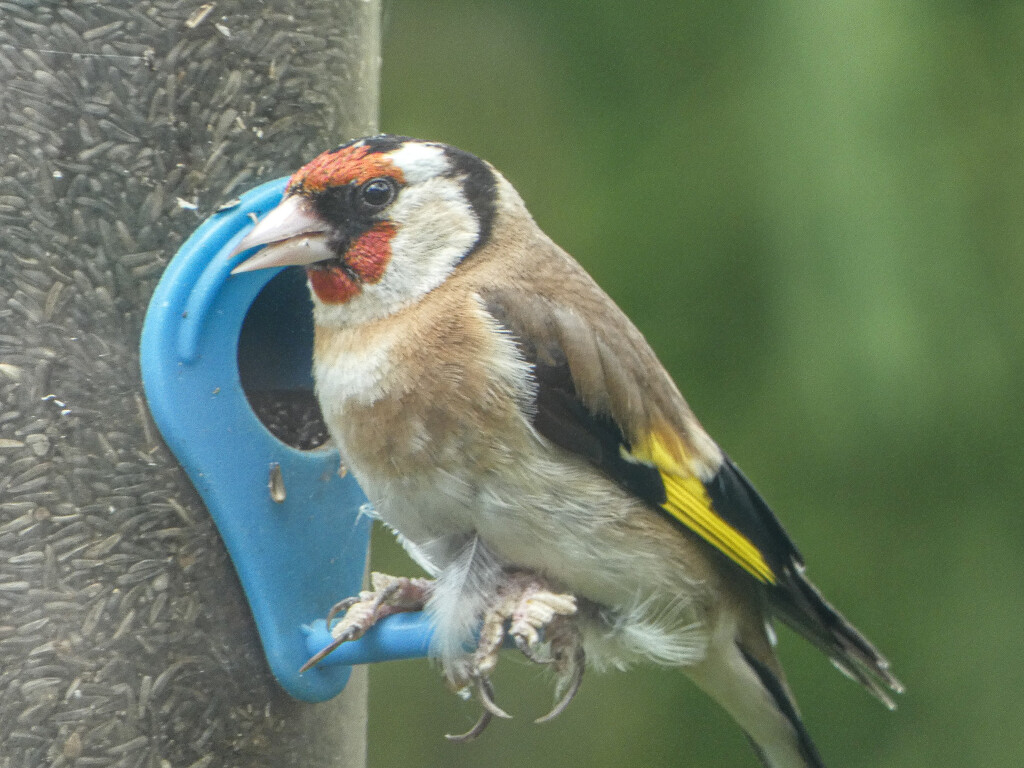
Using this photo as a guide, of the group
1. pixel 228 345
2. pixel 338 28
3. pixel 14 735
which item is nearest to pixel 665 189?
pixel 338 28

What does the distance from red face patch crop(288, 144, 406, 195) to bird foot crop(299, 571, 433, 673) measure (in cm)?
84

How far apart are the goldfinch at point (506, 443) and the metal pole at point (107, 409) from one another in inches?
10.2

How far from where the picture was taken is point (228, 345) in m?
2.85

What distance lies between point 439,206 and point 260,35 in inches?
21.0

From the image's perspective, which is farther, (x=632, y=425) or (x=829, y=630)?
(x=829, y=630)

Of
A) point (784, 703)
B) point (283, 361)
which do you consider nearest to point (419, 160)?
point (283, 361)

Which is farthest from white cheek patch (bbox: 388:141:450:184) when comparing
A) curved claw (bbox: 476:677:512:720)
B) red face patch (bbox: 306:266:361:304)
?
curved claw (bbox: 476:677:512:720)

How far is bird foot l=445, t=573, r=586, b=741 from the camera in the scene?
2648 millimetres

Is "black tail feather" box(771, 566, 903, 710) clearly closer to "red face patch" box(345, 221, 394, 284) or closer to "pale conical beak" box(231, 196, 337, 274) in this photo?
"red face patch" box(345, 221, 394, 284)

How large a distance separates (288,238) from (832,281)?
176 cm

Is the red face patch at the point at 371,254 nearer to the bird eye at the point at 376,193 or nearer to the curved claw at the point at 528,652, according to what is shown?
the bird eye at the point at 376,193

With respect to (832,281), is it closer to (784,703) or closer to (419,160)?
(784,703)

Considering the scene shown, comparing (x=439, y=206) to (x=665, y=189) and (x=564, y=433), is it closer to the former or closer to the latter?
(x=564, y=433)

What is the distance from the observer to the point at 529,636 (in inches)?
103
